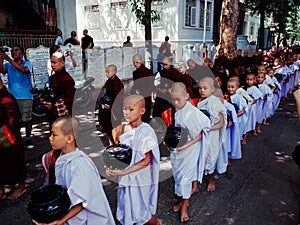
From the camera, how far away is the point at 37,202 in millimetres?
1817

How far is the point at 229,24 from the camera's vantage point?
32.6 feet

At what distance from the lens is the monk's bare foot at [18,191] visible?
3601 millimetres

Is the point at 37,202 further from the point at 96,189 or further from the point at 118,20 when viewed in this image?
the point at 118,20

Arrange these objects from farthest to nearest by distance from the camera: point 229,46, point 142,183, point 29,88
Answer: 1. point 229,46
2. point 29,88
3. point 142,183

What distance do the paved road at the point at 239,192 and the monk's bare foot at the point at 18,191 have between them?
2.4 inches

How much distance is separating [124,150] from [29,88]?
3.34m

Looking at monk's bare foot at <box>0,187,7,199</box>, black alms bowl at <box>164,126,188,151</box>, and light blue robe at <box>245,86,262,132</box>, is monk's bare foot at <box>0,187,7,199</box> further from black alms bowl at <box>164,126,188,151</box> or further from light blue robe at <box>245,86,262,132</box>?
light blue robe at <box>245,86,262,132</box>

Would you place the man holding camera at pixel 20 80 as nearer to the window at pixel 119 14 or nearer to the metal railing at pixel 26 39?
the metal railing at pixel 26 39

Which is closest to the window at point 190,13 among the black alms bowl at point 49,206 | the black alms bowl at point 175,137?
the black alms bowl at point 175,137

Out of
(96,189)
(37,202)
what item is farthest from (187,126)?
(37,202)

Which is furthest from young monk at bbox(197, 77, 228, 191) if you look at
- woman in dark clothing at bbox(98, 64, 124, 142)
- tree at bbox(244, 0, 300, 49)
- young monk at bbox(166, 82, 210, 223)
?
tree at bbox(244, 0, 300, 49)

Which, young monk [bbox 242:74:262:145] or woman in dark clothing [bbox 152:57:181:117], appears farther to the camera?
woman in dark clothing [bbox 152:57:181:117]

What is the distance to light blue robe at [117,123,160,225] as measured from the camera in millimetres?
2441

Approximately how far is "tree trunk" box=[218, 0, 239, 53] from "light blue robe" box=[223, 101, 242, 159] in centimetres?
642
